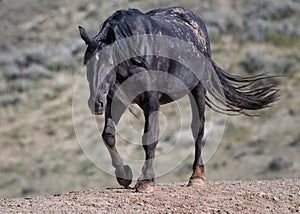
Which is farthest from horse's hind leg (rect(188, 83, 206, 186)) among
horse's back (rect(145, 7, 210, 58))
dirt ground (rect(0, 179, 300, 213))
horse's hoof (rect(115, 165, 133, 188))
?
horse's hoof (rect(115, 165, 133, 188))

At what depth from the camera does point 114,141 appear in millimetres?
8602

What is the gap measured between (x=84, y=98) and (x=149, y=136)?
1631 centimetres

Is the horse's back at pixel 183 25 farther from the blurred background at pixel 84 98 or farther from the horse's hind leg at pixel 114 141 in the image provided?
the blurred background at pixel 84 98

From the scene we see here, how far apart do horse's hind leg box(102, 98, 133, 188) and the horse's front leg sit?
335mm

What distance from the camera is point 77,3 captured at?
4106 cm

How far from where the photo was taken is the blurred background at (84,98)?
18.8m

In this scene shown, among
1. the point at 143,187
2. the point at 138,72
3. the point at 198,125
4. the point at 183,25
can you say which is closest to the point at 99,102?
the point at 138,72

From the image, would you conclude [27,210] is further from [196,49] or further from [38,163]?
[38,163]

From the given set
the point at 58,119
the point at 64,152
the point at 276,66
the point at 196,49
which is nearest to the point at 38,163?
the point at 64,152

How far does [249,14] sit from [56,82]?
10834 mm

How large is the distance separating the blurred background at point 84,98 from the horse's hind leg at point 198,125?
295 inches

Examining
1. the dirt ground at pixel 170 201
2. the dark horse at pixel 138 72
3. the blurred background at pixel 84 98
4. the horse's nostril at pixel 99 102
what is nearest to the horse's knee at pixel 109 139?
the dark horse at pixel 138 72

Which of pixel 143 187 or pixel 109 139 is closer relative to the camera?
pixel 143 187

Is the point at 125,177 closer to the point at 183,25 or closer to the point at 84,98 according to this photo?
the point at 183,25
